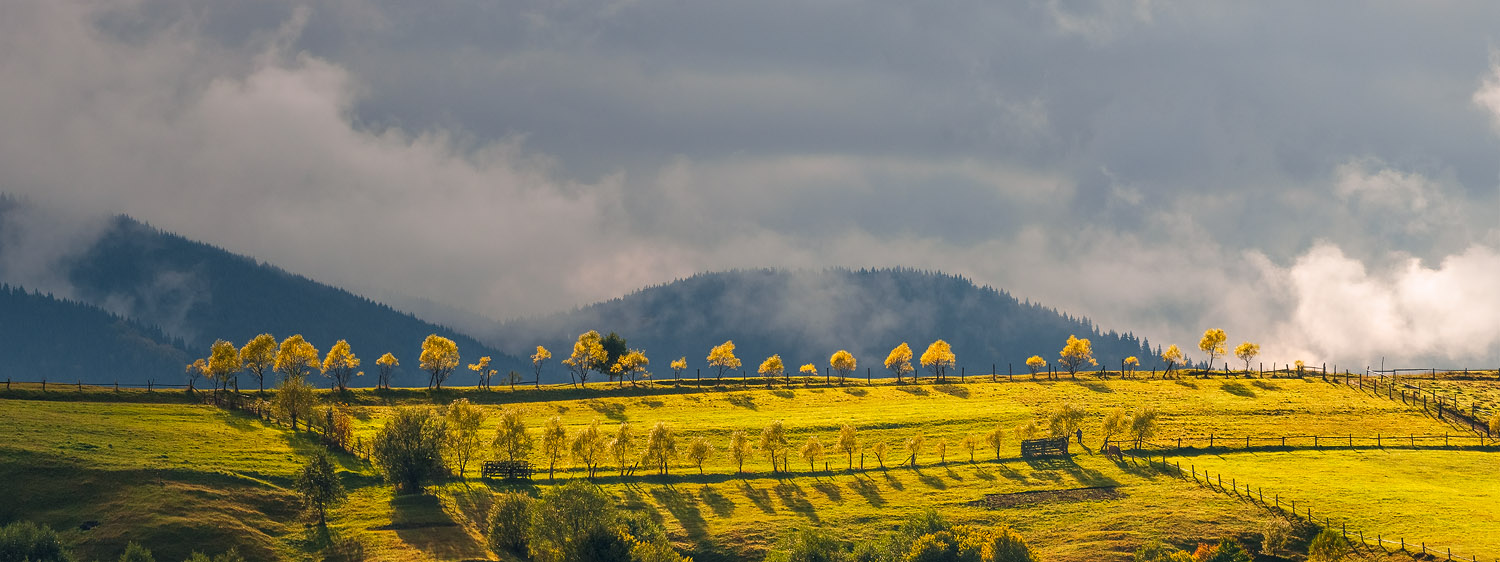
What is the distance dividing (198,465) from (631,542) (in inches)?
1880

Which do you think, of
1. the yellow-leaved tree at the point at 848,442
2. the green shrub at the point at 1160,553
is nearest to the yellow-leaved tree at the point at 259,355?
the yellow-leaved tree at the point at 848,442

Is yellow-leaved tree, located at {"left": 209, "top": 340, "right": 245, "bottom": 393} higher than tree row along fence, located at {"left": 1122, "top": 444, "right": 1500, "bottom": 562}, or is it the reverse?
yellow-leaved tree, located at {"left": 209, "top": 340, "right": 245, "bottom": 393}

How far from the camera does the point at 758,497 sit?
125 m

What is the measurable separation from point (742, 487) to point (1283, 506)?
183 ft

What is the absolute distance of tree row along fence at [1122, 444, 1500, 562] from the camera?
10375 centimetres

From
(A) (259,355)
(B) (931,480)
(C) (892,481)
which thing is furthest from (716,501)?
(A) (259,355)

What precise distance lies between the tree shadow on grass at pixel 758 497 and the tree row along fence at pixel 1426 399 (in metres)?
102

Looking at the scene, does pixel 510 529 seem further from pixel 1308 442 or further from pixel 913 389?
pixel 1308 442

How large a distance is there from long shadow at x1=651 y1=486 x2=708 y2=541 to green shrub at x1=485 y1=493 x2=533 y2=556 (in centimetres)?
1523

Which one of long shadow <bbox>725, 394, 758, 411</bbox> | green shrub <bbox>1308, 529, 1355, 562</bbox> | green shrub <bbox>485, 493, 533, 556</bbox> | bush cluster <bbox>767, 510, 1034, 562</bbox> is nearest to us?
bush cluster <bbox>767, 510, 1034, 562</bbox>

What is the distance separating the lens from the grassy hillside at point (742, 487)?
10744 centimetres

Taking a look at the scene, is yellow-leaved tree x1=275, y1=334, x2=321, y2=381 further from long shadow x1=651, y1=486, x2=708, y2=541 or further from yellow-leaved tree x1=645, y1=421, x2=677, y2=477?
long shadow x1=651, y1=486, x2=708, y2=541

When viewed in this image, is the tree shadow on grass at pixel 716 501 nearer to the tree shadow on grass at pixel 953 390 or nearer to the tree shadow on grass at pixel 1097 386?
the tree shadow on grass at pixel 953 390

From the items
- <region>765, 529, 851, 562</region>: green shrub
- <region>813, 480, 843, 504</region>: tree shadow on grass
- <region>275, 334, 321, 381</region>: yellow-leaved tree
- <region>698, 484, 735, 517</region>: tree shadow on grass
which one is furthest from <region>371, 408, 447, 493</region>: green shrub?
<region>275, 334, 321, 381</region>: yellow-leaved tree
